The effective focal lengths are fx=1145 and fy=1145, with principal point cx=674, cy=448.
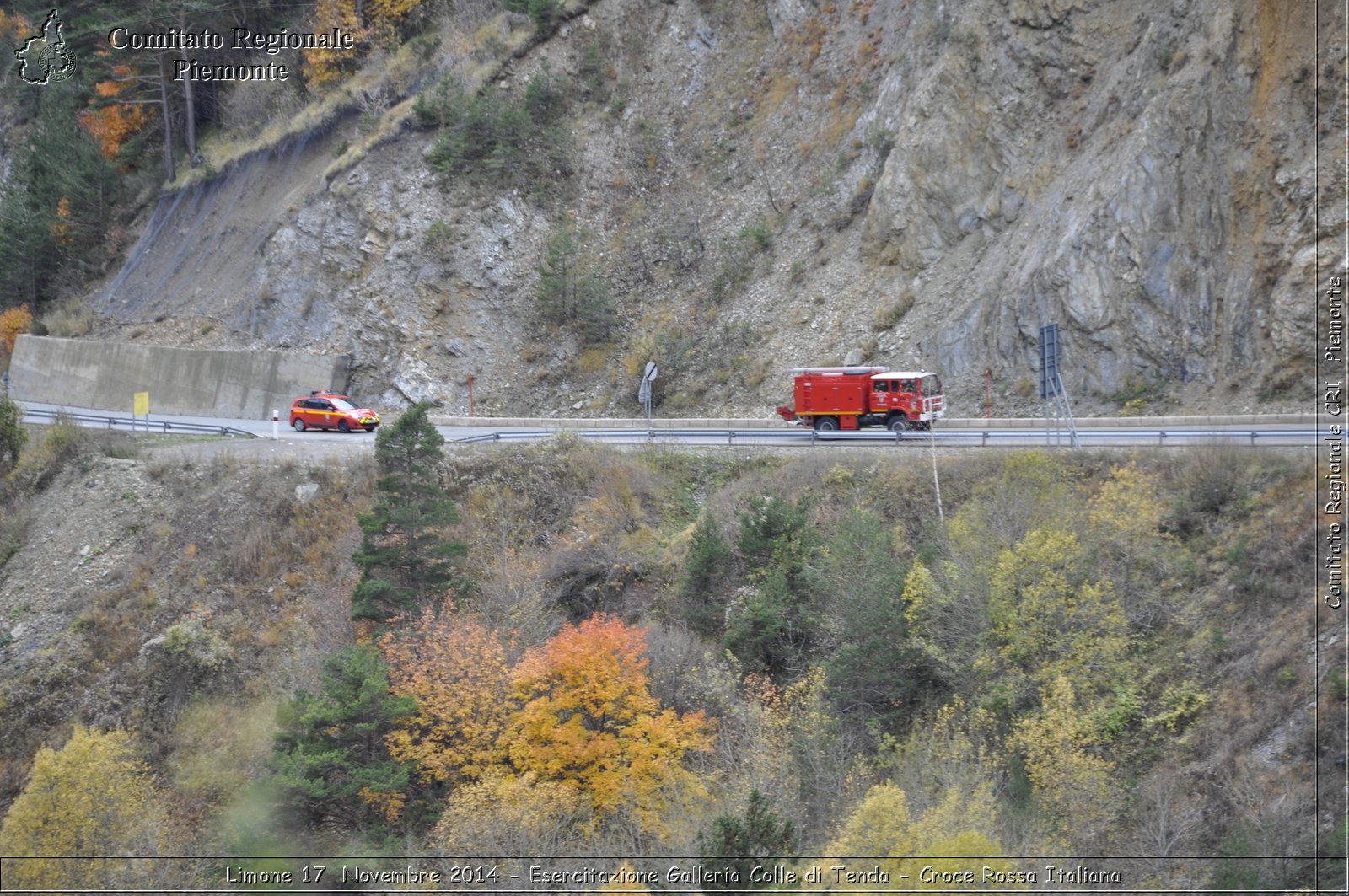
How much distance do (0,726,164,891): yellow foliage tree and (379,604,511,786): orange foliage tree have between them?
5587mm

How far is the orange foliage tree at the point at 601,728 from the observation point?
22094 mm

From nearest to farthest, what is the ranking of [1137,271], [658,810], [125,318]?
[658,810], [1137,271], [125,318]

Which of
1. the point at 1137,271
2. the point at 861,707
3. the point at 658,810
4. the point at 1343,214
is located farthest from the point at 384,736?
the point at 1343,214

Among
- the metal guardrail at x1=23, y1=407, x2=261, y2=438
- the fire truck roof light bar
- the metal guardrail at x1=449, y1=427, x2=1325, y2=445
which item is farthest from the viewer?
the metal guardrail at x1=23, y1=407, x2=261, y2=438

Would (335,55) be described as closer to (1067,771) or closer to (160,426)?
(160,426)

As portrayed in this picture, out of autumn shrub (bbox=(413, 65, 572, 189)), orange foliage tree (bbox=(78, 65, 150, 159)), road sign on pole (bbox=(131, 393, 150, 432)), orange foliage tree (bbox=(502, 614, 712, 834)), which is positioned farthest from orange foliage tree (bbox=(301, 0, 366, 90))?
orange foliage tree (bbox=(502, 614, 712, 834))

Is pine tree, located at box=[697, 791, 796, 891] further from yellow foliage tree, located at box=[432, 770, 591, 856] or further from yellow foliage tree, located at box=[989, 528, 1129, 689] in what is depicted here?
yellow foliage tree, located at box=[989, 528, 1129, 689]

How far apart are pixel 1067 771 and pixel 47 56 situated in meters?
64.7

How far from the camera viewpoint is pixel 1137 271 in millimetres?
29766

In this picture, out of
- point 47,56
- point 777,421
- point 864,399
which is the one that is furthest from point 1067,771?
point 47,56

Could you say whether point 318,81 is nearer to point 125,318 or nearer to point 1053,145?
point 125,318

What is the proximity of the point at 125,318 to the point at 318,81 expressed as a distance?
13.6 m

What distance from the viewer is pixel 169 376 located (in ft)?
151

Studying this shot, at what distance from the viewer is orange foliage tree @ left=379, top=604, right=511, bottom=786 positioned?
23234 millimetres
